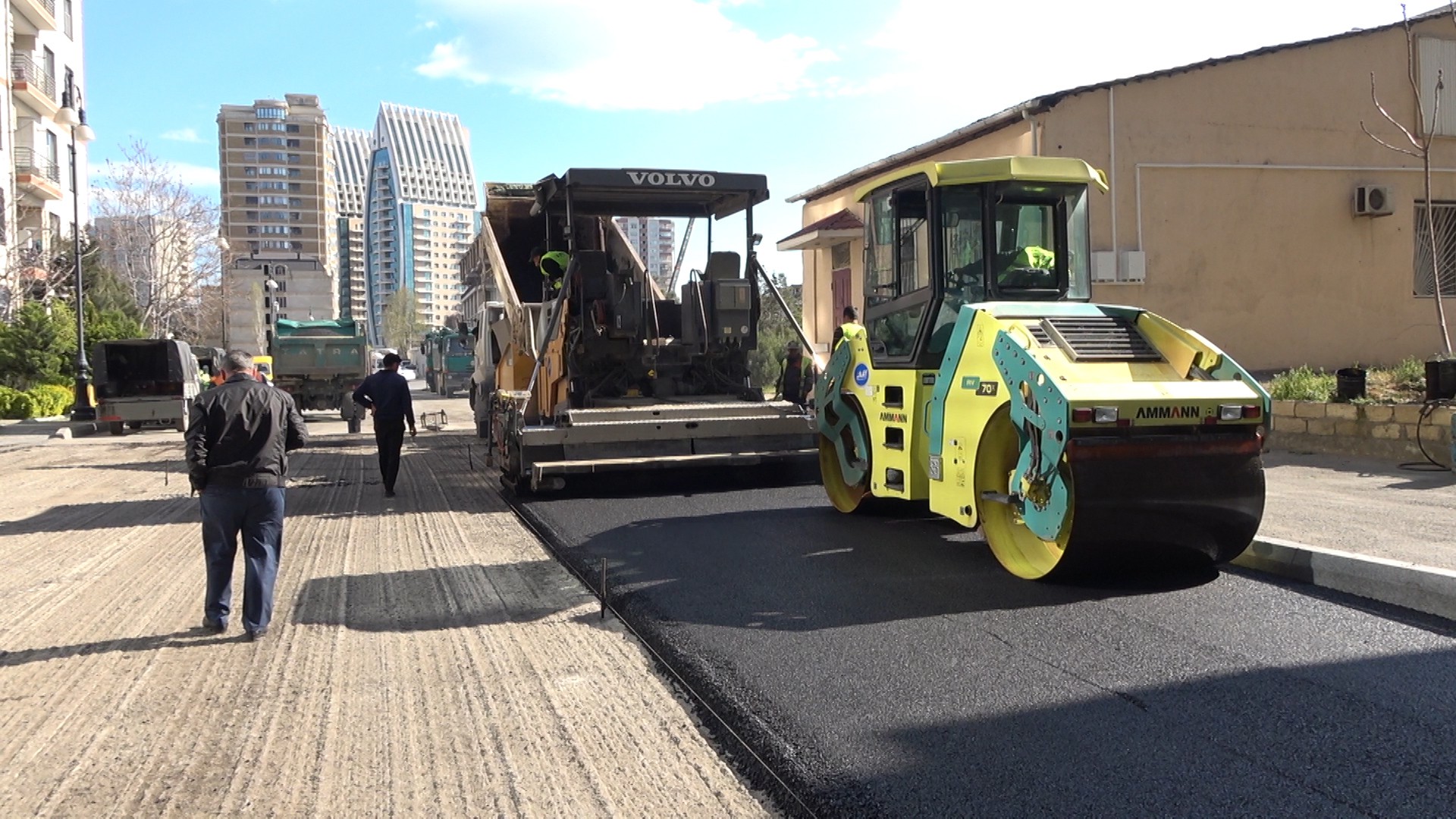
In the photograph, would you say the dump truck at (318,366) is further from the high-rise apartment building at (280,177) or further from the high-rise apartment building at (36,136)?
the high-rise apartment building at (280,177)

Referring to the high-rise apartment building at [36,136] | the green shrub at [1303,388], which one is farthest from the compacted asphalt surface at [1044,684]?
the high-rise apartment building at [36,136]

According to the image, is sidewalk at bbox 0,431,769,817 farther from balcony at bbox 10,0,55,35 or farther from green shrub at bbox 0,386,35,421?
balcony at bbox 10,0,55,35

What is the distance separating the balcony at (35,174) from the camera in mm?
34062

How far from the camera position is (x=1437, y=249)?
18.0 m

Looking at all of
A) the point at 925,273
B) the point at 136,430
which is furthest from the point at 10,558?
the point at 136,430

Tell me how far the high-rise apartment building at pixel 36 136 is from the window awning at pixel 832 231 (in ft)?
73.4

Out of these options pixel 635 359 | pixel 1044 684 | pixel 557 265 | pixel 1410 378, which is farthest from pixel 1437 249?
pixel 1044 684

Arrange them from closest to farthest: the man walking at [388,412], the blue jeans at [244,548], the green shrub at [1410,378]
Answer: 1. the blue jeans at [244,548]
2. the man walking at [388,412]
3. the green shrub at [1410,378]

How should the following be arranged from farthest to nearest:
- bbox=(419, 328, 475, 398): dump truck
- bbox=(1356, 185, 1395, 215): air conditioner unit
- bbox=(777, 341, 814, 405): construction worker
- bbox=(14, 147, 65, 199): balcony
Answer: bbox=(419, 328, 475, 398): dump truck → bbox=(14, 147, 65, 199): balcony → bbox=(1356, 185, 1395, 215): air conditioner unit → bbox=(777, 341, 814, 405): construction worker

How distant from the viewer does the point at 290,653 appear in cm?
548

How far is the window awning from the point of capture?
64.2 ft

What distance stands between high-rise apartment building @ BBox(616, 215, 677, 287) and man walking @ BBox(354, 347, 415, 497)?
308 centimetres

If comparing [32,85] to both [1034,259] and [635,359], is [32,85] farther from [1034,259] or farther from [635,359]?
[1034,259]

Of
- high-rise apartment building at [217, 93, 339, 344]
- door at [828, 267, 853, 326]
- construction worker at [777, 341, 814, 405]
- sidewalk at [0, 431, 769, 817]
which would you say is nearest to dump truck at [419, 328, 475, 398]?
door at [828, 267, 853, 326]
